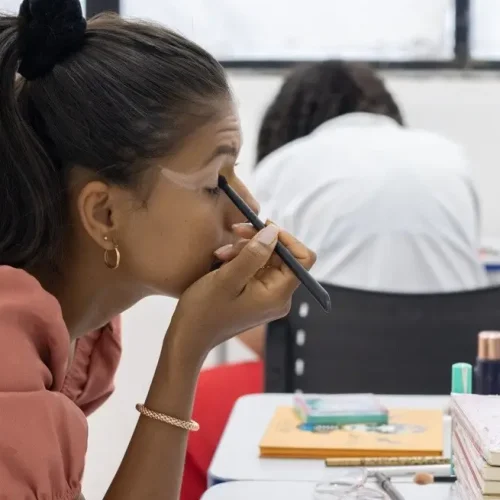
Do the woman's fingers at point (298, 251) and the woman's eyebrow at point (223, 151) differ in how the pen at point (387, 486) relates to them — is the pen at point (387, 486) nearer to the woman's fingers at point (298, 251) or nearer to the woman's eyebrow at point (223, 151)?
the woman's fingers at point (298, 251)

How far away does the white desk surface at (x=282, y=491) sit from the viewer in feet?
2.97

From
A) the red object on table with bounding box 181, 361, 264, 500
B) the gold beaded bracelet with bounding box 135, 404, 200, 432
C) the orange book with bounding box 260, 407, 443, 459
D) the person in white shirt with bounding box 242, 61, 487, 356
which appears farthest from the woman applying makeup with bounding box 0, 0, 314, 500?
the person in white shirt with bounding box 242, 61, 487, 356

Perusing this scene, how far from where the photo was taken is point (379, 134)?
199 cm

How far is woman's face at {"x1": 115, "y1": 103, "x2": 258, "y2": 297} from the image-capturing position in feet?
3.11

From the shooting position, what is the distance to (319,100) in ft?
7.68

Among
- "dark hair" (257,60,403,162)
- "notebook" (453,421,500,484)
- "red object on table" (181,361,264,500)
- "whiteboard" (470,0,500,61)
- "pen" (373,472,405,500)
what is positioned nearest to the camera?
"notebook" (453,421,500,484)

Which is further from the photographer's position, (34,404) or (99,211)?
(99,211)

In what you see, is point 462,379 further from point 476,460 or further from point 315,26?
point 315,26

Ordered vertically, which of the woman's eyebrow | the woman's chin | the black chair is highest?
the woman's eyebrow

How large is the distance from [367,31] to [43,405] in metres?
2.69

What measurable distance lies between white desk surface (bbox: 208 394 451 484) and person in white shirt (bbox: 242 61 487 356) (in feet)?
1.80

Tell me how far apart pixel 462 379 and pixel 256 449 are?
0.24 m

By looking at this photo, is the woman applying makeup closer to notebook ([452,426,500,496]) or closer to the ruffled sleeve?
the ruffled sleeve

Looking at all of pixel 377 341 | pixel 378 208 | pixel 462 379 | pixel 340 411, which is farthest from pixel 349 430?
pixel 378 208
